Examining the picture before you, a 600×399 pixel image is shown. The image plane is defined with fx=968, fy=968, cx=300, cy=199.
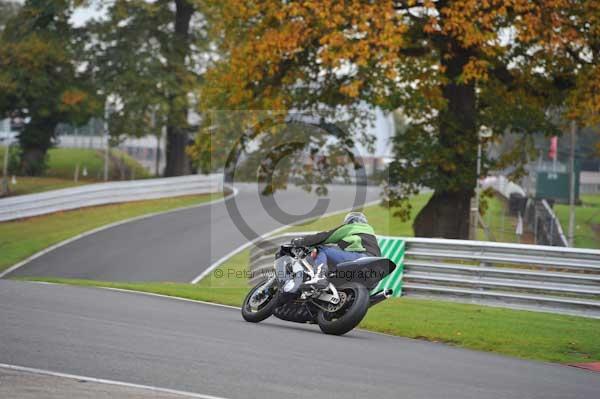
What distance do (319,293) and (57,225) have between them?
78.3 feet

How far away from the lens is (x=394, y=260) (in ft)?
57.3

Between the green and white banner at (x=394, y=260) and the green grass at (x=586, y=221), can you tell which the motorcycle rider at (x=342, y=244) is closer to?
the green and white banner at (x=394, y=260)

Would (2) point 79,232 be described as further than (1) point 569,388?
Yes

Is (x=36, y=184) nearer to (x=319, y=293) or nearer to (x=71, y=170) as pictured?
(x=71, y=170)

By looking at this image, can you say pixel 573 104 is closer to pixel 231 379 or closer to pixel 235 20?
pixel 235 20

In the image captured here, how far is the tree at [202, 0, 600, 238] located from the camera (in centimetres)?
2211

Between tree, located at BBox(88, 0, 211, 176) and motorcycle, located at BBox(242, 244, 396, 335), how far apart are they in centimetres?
3620

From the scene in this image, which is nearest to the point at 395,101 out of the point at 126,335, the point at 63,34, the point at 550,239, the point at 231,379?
the point at 550,239

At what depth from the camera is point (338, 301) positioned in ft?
39.2

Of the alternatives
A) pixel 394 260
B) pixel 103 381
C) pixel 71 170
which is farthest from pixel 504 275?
pixel 71 170

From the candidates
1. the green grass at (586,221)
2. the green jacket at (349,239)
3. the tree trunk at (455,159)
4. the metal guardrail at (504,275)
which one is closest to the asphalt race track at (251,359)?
the green jacket at (349,239)

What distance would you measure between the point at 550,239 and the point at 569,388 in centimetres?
1692

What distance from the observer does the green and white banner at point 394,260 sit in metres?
17.3

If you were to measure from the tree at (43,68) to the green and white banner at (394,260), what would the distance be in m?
34.3
